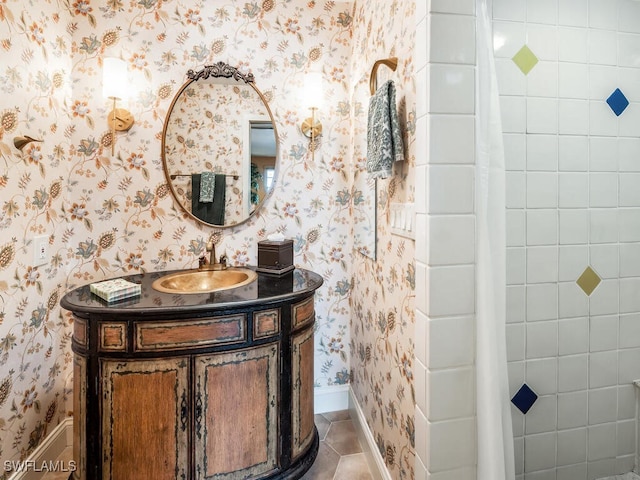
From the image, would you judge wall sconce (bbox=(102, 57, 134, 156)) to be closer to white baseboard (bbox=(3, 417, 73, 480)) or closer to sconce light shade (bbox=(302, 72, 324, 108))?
sconce light shade (bbox=(302, 72, 324, 108))

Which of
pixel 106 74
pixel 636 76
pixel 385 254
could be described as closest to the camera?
pixel 636 76

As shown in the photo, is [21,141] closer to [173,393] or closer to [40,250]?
Result: [40,250]

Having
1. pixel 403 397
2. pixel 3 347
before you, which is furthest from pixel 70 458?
pixel 403 397

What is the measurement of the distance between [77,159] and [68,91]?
348mm

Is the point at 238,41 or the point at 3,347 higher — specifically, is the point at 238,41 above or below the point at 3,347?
above

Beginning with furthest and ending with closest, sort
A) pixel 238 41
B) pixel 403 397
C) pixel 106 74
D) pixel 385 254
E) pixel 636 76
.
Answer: pixel 238 41, pixel 106 74, pixel 385 254, pixel 636 76, pixel 403 397

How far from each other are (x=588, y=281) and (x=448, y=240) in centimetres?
82

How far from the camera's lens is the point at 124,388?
4.23ft

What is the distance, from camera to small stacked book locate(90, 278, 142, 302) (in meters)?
1.33

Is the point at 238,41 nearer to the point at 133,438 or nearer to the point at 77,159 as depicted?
the point at 77,159

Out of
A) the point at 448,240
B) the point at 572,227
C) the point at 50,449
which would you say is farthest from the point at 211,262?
the point at 572,227

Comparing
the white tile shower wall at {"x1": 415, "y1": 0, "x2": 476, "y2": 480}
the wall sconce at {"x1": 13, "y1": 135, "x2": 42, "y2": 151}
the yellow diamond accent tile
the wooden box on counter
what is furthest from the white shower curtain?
the wall sconce at {"x1": 13, "y1": 135, "x2": 42, "y2": 151}

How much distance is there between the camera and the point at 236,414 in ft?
4.53

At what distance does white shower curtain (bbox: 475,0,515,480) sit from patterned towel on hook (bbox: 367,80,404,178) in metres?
0.28
